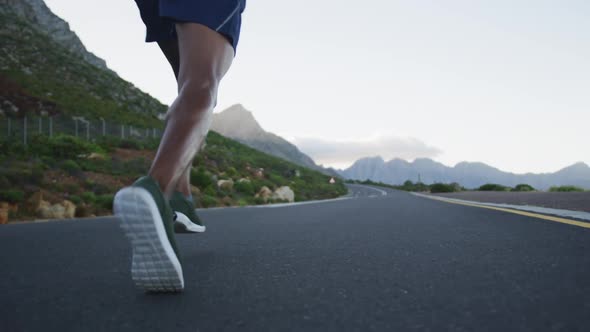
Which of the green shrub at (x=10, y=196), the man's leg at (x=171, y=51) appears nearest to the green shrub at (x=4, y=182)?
the green shrub at (x=10, y=196)

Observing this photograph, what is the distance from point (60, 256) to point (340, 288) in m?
1.77

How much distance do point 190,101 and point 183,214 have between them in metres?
0.90

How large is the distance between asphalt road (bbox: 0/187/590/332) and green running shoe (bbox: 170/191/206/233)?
17cm

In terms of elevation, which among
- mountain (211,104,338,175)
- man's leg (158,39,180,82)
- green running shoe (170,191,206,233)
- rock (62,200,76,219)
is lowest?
rock (62,200,76,219)

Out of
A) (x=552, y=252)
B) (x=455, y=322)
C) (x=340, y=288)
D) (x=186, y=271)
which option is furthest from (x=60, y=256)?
(x=552, y=252)

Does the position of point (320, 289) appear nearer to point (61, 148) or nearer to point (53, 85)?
point (61, 148)

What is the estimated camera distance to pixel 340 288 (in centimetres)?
144

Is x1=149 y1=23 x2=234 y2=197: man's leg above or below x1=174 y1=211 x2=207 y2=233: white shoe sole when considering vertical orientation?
above

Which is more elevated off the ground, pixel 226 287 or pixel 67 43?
pixel 67 43

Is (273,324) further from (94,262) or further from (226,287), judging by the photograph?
(94,262)

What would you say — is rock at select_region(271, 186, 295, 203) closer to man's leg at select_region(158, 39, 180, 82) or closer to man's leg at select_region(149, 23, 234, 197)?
man's leg at select_region(158, 39, 180, 82)

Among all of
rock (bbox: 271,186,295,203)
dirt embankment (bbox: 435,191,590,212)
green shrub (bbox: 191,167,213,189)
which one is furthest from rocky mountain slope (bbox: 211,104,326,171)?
dirt embankment (bbox: 435,191,590,212)

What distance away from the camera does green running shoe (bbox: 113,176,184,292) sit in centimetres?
129

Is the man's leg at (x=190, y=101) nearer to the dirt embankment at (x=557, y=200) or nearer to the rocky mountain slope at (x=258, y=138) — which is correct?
the dirt embankment at (x=557, y=200)
